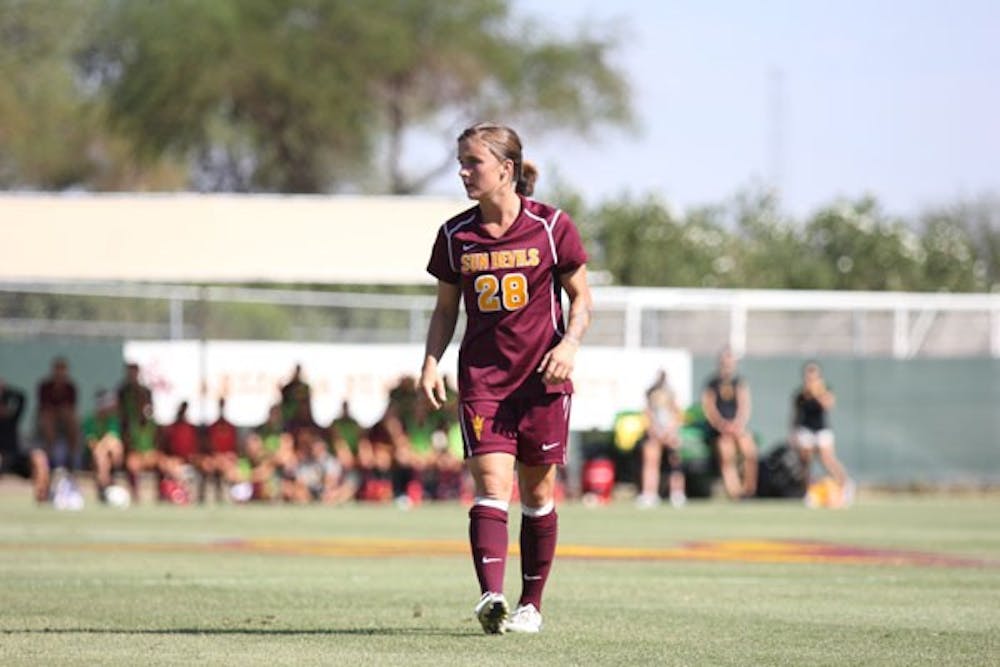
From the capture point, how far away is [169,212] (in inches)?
1222

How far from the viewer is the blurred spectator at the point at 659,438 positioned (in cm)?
2688

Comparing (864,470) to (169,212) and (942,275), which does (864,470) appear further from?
(942,275)

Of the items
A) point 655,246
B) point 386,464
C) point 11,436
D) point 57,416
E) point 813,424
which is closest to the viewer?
point 57,416

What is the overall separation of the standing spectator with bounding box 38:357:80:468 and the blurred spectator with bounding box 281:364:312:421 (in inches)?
95.1

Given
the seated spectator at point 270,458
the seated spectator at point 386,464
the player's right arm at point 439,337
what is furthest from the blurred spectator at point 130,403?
the player's right arm at point 439,337

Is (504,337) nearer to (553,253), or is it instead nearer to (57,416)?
(553,253)

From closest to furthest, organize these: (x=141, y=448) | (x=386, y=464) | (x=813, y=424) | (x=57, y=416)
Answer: (x=57, y=416) → (x=141, y=448) → (x=386, y=464) → (x=813, y=424)

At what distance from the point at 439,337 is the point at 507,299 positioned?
1.37ft

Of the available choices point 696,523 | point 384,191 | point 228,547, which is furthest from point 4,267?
point 384,191

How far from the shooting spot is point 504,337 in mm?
8836

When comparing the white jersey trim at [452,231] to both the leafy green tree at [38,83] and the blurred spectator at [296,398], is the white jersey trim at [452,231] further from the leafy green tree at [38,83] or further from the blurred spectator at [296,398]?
the leafy green tree at [38,83]

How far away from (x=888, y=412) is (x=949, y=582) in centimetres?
1914

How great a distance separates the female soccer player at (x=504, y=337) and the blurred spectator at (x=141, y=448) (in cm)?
1733

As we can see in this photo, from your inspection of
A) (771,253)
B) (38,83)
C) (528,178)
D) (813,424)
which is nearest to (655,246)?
(771,253)
